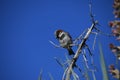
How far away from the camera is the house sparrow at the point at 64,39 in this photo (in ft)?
9.19

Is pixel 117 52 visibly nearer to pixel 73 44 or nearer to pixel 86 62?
pixel 86 62

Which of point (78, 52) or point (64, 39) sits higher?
point (64, 39)

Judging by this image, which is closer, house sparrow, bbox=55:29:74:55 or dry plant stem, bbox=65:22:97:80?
dry plant stem, bbox=65:22:97:80

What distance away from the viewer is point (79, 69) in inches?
103

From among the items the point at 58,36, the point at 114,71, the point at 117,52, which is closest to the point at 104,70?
the point at 114,71

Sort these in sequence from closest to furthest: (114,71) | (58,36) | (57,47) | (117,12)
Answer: (114,71) < (117,12) < (57,47) < (58,36)

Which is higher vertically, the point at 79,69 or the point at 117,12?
the point at 117,12

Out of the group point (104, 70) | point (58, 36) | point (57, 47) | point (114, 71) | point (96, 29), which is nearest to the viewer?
point (104, 70)

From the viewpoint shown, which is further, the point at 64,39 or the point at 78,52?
the point at 64,39

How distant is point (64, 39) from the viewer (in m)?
2.82

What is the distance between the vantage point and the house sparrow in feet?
9.19

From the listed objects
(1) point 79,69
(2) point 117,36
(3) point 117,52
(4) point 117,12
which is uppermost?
(4) point 117,12

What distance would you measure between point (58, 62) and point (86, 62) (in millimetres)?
315

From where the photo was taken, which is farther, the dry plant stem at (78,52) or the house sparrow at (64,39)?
the house sparrow at (64,39)
